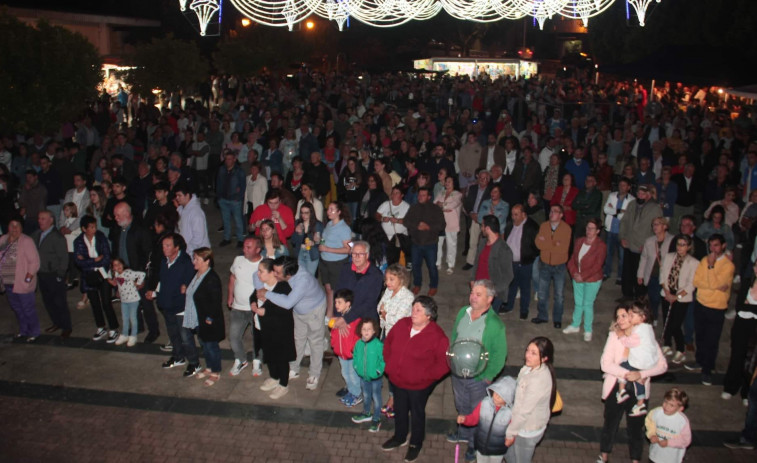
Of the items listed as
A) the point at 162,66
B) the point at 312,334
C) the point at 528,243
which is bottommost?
the point at 312,334

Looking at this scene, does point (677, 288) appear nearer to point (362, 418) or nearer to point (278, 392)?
point (362, 418)

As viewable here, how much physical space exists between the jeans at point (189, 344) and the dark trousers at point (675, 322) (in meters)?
5.39

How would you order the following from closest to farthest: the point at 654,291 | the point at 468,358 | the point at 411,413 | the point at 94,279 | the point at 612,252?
the point at 468,358 → the point at 411,413 → the point at 654,291 → the point at 94,279 → the point at 612,252

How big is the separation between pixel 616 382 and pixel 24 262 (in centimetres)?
683

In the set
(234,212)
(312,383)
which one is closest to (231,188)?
(234,212)

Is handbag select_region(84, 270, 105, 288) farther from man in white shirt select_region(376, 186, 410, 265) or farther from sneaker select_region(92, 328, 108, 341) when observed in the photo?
man in white shirt select_region(376, 186, 410, 265)

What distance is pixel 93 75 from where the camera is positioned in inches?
602

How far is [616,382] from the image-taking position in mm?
5602

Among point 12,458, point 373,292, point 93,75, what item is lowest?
point 12,458

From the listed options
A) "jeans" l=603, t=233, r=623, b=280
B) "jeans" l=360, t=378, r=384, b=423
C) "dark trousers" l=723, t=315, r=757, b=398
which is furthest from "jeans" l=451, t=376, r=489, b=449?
"jeans" l=603, t=233, r=623, b=280

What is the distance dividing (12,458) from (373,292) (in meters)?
3.71

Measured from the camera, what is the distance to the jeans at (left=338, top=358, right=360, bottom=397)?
21.7ft

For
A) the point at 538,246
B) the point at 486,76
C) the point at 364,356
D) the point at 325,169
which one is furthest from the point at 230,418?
the point at 486,76

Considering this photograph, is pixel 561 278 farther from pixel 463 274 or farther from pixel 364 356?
pixel 364 356
